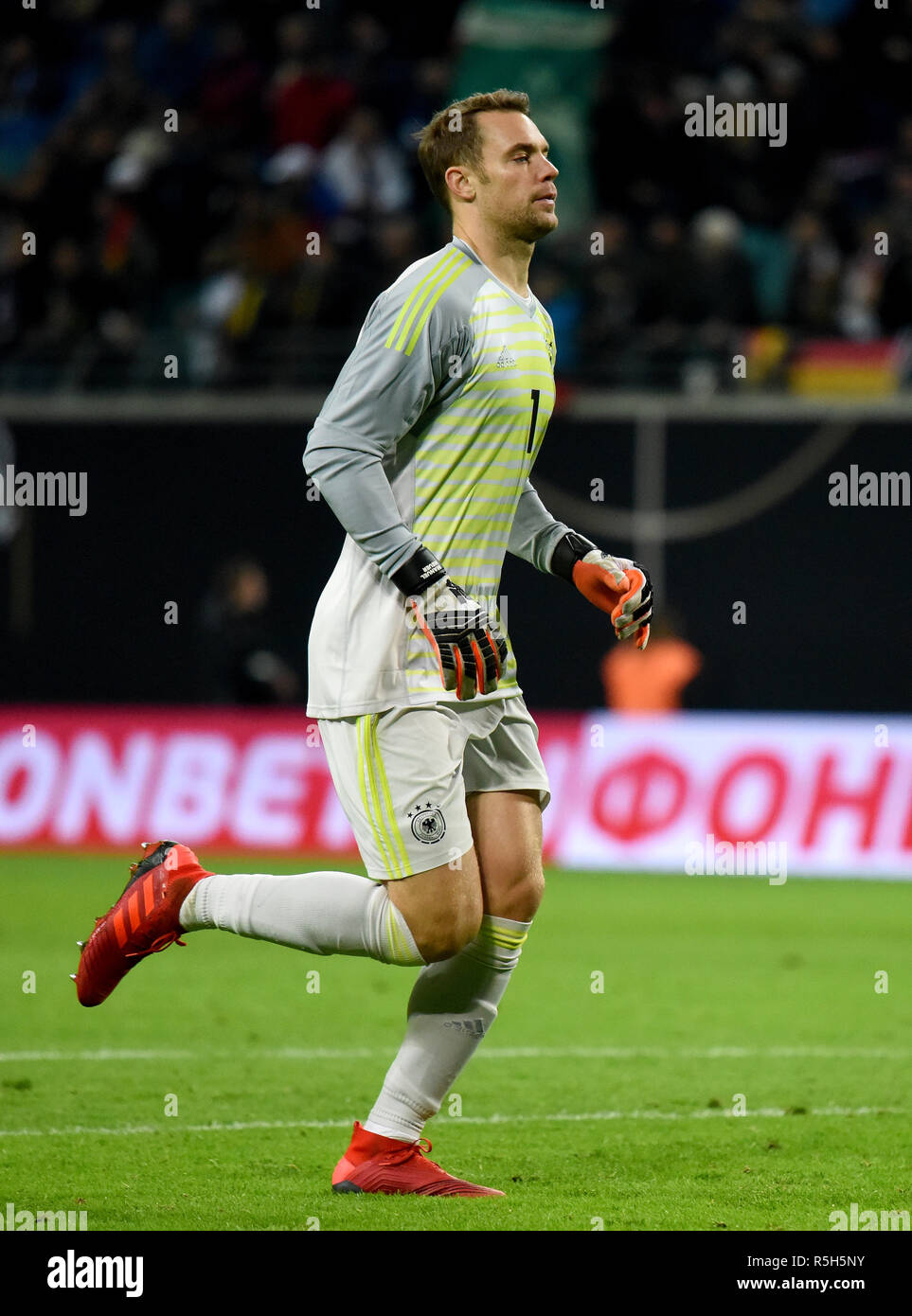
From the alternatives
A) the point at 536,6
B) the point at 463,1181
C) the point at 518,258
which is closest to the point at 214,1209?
the point at 463,1181

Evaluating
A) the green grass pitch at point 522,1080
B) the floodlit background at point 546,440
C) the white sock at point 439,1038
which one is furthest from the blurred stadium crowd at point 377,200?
the white sock at point 439,1038

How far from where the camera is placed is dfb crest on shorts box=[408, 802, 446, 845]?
462 cm

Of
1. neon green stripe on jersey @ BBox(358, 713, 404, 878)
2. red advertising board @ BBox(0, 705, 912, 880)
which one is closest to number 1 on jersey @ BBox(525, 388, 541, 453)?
neon green stripe on jersey @ BBox(358, 713, 404, 878)

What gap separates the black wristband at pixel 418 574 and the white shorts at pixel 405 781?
1.02 feet

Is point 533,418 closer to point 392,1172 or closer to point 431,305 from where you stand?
point 431,305

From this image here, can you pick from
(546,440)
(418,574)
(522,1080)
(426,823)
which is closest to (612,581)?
(418,574)

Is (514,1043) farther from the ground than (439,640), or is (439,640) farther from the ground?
(439,640)

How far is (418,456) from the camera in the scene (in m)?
4.79

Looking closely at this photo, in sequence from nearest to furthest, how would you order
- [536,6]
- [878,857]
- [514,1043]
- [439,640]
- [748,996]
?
[439,640] → [514,1043] → [748,996] → [878,857] → [536,6]

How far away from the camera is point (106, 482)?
1672 cm

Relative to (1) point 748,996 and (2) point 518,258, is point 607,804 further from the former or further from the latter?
(2) point 518,258

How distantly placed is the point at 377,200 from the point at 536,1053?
11.2m

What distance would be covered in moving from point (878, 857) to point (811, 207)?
6.30m

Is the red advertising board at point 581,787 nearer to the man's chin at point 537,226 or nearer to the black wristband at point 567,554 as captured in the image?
the black wristband at point 567,554
